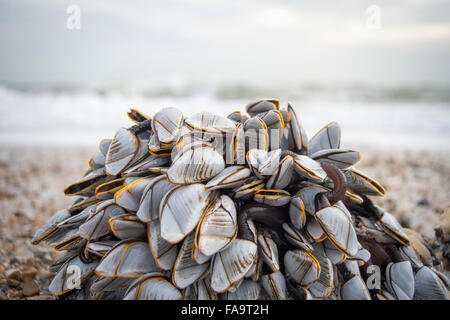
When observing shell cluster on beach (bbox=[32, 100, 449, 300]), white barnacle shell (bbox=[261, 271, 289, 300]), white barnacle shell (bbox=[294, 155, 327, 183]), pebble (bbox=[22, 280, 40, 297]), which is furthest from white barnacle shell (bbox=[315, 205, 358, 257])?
pebble (bbox=[22, 280, 40, 297])

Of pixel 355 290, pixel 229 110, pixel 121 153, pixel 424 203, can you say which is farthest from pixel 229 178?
pixel 229 110

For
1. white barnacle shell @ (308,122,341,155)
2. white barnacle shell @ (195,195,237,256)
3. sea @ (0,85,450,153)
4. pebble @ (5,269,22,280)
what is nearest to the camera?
white barnacle shell @ (195,195,237,256)

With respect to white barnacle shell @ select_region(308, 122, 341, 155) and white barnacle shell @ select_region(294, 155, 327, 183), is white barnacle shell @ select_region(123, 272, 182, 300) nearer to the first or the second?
white barnacle shell @ select_region(294, 155, 327, 183)

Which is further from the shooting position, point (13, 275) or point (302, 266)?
point (13, 275)

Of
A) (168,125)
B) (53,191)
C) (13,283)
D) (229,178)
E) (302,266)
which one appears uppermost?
(168,125)

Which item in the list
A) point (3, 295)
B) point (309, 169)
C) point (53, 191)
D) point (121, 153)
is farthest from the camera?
point (53, 191)

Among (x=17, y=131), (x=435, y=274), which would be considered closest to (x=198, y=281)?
(x=435, y=274)

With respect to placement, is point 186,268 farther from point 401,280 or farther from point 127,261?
point 401,280
